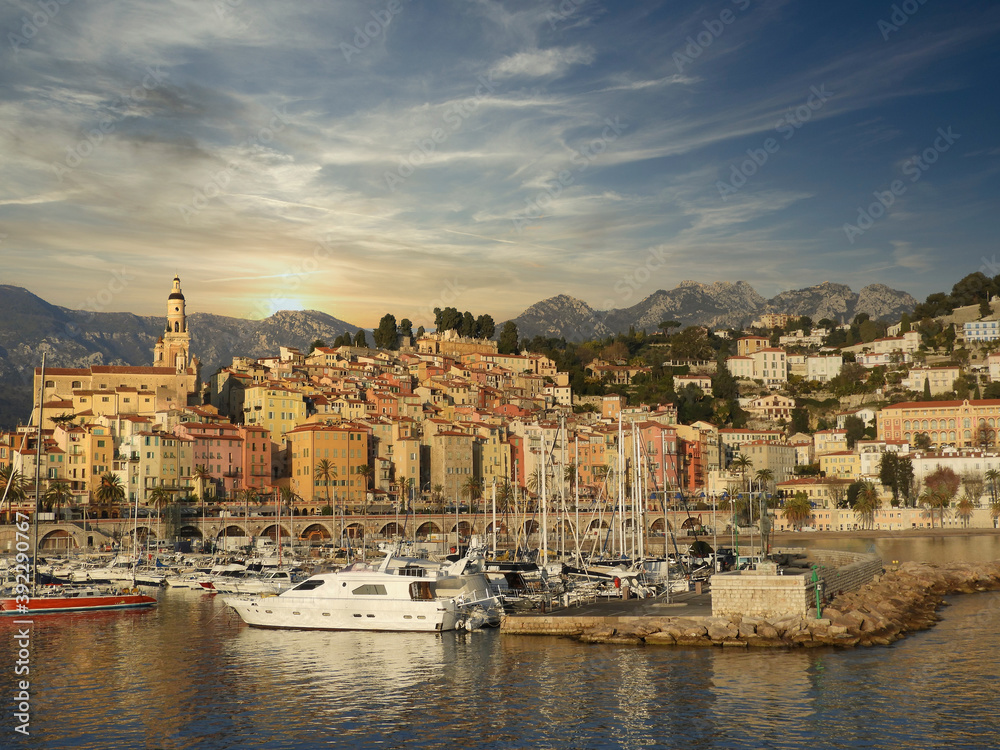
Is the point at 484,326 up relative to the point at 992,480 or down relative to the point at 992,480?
up

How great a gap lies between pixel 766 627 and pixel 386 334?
4972 inches

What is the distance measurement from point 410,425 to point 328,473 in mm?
15438

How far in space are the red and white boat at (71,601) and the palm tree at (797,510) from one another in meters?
77.8

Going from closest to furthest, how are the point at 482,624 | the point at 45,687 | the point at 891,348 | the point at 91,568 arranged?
the point at 45,687, the point at 482,624, the point at 91,568, the point at 891,348

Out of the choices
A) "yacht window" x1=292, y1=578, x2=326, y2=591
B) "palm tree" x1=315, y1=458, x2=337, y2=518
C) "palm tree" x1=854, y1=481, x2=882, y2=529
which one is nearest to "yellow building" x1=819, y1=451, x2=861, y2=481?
"palm tree" x1=854, y1=481, x2=882, y2=529

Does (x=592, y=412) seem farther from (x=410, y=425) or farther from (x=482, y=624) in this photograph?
(x=482, y=624)

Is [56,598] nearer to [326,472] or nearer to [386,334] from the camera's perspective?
[326,472]

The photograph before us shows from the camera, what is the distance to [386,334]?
154 m

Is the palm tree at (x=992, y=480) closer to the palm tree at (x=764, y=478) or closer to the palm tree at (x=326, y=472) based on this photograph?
the palm tree at (x=764, y=478)

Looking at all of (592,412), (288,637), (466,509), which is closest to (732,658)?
(288,637)

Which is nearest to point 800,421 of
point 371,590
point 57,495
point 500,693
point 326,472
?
point 326,472

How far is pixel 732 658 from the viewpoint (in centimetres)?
2933

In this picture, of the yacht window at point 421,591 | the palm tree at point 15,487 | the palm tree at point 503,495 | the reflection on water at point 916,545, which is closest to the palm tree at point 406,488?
the palm tree at point 503,495

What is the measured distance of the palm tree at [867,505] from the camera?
105438 mm
